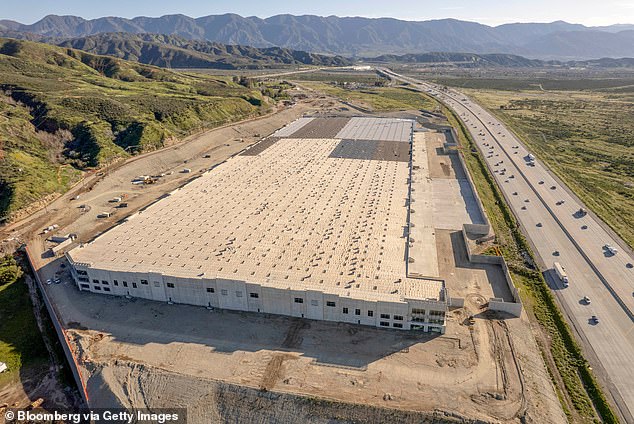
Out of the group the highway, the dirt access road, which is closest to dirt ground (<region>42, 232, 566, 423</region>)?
the highway

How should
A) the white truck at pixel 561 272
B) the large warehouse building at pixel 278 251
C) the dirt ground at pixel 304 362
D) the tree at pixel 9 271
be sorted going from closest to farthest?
the dirt ground at pixel 304 362
the large warehouse building at pixel 278 251
the white truck at pixel 561 272
the tree at pixel 9 271

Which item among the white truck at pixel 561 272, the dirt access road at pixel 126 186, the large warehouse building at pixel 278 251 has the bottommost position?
the dirt access road at pixel 126 186

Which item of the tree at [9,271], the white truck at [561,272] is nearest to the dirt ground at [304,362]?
the white truck at [561,272]

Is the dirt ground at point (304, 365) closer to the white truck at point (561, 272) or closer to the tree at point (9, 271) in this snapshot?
the tree at point (9, 271)

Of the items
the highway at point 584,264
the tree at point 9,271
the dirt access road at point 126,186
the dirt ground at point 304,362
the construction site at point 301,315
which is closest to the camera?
the dirt ground at point 304,362

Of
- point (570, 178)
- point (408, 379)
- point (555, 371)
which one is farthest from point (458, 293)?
point (570, 178)

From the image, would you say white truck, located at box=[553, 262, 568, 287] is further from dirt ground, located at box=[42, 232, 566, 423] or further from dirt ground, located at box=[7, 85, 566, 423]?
dirt ground, located at box=[42, 232, 566, 423]

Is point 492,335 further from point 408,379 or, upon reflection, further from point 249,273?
point 249,273

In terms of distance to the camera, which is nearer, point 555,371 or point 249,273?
point 555,371
